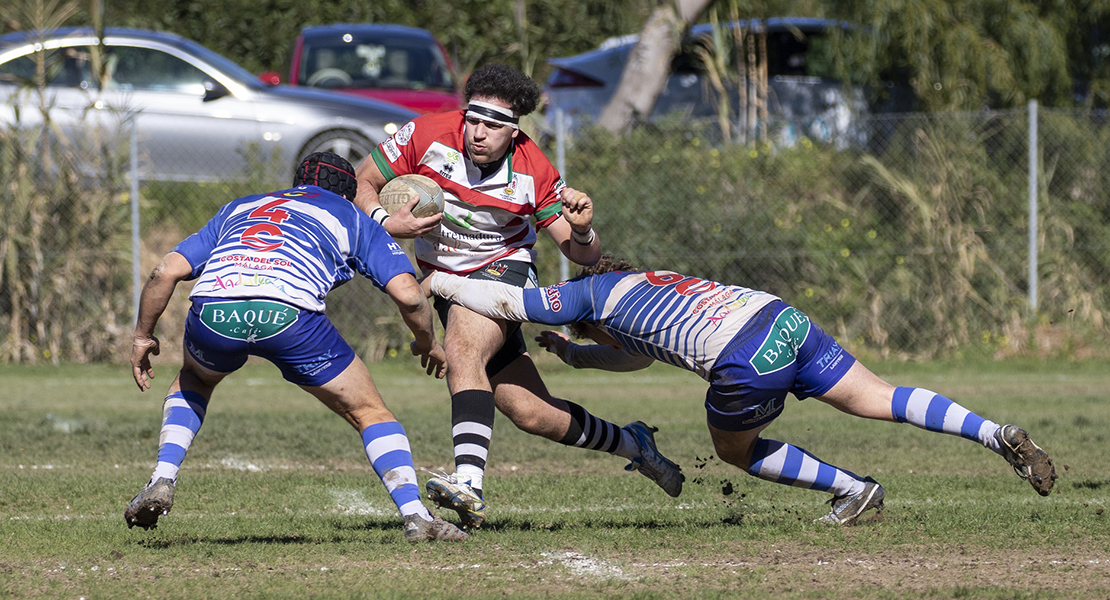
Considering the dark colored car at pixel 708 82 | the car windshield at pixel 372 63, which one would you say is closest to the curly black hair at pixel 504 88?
the dark colored car at pixel 708 82

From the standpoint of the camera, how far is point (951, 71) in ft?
48.5

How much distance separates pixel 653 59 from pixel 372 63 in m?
3.35

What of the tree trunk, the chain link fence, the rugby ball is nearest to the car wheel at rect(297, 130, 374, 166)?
the chain link fence

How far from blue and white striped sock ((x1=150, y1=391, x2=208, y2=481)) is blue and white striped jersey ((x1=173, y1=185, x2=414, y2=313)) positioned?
50 centimetres

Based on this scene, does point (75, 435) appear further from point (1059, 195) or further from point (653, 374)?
point (1059, 195)

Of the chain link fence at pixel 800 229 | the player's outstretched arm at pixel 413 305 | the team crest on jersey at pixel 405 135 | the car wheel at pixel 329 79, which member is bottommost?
the chain link fence at pixel 800 229

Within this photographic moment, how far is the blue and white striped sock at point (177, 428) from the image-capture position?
4.87 metres

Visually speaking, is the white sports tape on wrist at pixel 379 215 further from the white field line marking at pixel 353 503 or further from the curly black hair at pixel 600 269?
the white field line marking at pixel 353 503

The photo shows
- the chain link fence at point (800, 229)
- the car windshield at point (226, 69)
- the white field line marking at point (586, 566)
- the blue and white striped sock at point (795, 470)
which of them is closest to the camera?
the white field line marking at point (586, 566)

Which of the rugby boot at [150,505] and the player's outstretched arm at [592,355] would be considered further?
the player's outstretched arm at [592,355]

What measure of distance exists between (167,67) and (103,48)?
850 mm

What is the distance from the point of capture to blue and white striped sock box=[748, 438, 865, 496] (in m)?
5.33

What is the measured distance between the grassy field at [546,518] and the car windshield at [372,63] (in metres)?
6.50

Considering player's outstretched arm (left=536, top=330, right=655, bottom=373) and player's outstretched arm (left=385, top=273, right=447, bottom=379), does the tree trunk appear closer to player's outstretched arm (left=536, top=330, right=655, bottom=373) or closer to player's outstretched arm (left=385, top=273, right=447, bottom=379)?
player's outstretched arm (left=536, top=330, right=655, bottom=373)
